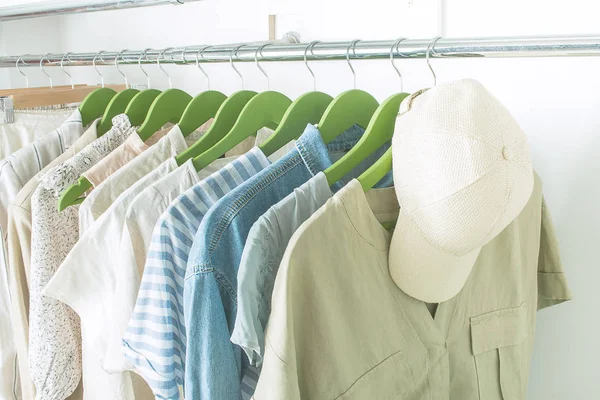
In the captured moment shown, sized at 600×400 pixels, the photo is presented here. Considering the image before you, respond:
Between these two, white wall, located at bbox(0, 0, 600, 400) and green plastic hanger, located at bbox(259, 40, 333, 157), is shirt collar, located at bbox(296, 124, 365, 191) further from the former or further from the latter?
white wall, located at bbox(0, 0, 600, 400)

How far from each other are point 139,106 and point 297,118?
0.35m

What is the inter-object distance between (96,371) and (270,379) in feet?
1.32

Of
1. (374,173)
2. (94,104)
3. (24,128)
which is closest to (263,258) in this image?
(374,173)

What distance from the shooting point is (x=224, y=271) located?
0.71 meters

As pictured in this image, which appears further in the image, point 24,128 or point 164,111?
point 24,128

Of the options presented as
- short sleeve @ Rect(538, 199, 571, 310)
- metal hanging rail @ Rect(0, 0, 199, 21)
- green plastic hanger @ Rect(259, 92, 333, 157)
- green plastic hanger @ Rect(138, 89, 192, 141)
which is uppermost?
metal hanging rail @ Rect(0, 0, 199, 21)

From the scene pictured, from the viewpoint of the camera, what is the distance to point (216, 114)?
942mm

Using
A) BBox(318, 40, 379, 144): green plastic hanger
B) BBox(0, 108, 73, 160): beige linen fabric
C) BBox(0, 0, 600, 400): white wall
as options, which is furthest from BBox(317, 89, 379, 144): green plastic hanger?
BBox(0, 108, 73, 160): beige linen fabric

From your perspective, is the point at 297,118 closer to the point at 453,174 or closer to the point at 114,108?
the point at 453,174

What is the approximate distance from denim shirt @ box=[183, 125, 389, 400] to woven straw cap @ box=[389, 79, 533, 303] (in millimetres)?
136

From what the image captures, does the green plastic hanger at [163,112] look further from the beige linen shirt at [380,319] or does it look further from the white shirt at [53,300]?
the beige linen shirt at [380,319]

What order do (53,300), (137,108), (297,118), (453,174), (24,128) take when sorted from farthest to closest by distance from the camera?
(24,128) → (137,108) → (53,300) → (297,118) → (453,174)

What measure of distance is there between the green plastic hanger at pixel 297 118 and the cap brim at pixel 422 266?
21 cm

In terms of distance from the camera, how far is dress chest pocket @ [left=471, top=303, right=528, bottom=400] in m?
0.83
